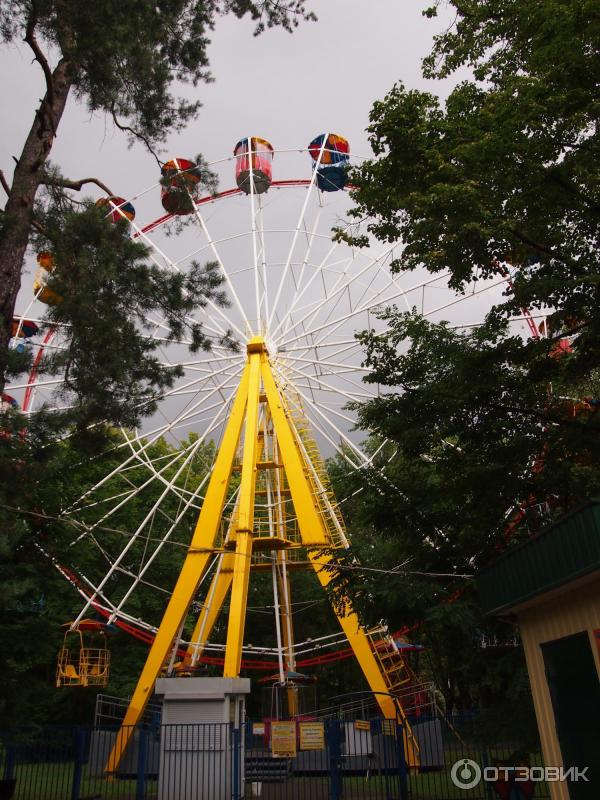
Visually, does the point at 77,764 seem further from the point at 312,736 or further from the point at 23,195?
the point at 23,195

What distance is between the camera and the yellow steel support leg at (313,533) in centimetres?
1661

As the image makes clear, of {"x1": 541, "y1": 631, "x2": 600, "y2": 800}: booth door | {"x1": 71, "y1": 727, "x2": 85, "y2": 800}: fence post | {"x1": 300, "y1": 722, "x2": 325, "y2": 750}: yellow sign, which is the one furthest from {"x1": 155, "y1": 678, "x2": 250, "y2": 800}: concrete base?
{"x1": 541, "y1": 631, "x2": 600, "y2": 800}: booth door

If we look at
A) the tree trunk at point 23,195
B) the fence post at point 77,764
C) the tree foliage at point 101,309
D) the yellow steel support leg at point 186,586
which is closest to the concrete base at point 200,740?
the fence post at point 77,764

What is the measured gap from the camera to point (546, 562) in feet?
21.2

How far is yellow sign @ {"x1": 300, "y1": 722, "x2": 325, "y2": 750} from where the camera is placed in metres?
13.2

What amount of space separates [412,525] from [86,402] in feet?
17.4

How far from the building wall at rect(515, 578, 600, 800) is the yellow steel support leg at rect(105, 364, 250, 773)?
10.0m

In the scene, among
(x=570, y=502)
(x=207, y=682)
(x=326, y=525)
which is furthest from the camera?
(x=326, y=525)

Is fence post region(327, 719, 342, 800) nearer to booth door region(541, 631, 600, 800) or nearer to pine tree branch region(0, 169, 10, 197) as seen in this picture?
booth door region(541, 631, 600, 800)

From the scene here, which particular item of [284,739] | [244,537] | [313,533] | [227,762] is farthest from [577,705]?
[313,533]

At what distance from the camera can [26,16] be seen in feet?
30.9

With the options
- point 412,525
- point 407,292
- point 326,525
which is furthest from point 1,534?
point 407,292

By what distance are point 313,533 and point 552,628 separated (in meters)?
10.4

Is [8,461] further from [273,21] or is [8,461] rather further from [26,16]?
[273,21]
